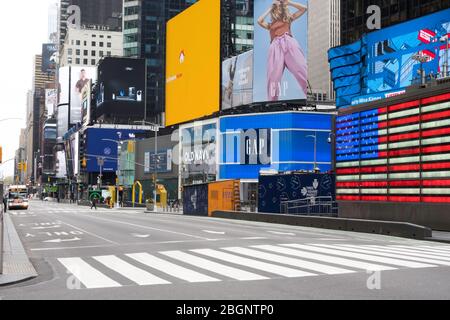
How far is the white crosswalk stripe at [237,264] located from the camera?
13.2 meters

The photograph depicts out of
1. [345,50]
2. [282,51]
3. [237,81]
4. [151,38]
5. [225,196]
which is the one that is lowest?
[225,196]

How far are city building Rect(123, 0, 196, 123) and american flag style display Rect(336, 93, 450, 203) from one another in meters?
143

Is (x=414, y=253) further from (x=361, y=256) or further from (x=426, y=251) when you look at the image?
(x=361, y=256)

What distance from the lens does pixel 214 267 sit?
14898mm

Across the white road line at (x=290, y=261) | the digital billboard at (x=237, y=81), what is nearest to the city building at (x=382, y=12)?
the digital billboard at (x=237, y=81)

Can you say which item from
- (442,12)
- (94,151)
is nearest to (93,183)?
(94,151)

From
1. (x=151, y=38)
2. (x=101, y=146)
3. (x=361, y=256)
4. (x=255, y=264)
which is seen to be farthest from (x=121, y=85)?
(x=255, y=264)

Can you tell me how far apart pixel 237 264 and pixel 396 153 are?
17308 millimetres

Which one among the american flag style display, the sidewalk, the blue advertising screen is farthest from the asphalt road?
the blue advertising screen

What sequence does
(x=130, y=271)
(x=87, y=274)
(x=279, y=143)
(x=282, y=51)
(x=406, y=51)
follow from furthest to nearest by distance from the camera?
(x=279, y=143) < (x=282, y=51) < (x=406, y=51) < (x=130, y=271) < (x=87, y=274)

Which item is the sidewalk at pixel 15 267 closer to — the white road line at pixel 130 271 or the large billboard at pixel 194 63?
the white road line at pixel 130 271

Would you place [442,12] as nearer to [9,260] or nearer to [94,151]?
[9,260]

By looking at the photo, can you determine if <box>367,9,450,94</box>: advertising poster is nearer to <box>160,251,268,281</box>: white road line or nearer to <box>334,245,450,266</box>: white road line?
<box>334,245,450,266</box>: white road line
